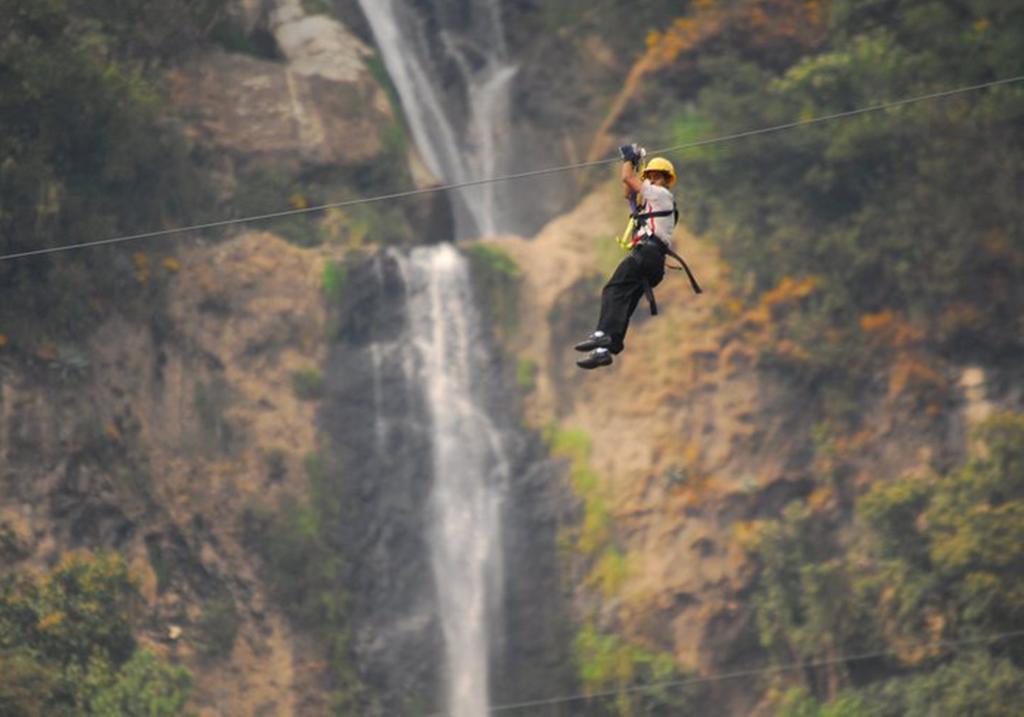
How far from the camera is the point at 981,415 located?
35438 mm

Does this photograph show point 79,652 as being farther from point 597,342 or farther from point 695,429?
point 597,342

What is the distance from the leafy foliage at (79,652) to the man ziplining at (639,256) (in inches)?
742

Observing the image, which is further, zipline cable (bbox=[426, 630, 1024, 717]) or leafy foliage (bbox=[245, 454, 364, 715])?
leafy foliage (bbox=[245, 454, 364, 715])

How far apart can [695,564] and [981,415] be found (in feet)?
21.3

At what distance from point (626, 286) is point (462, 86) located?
25786 millimetres

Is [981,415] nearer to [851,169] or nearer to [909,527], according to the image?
[909,527]

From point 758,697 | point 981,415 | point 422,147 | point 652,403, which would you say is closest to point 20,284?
point 422,147

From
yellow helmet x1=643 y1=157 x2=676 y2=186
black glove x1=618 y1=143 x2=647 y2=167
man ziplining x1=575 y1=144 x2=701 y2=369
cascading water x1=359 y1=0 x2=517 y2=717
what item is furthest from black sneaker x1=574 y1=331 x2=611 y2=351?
cascading water x1=359 y1=0 x2=517 y2=717

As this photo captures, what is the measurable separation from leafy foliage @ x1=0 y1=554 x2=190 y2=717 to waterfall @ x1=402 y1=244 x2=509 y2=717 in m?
5.78

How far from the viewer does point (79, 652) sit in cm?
3102

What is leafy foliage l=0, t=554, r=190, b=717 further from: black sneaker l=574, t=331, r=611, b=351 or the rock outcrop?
black sneaker l=574, t=331, r=611, b=351

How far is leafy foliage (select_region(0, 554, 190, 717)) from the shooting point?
99.5 feet

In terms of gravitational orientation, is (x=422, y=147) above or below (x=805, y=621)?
above

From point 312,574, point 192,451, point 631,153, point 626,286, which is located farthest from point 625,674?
→ point 631,153
